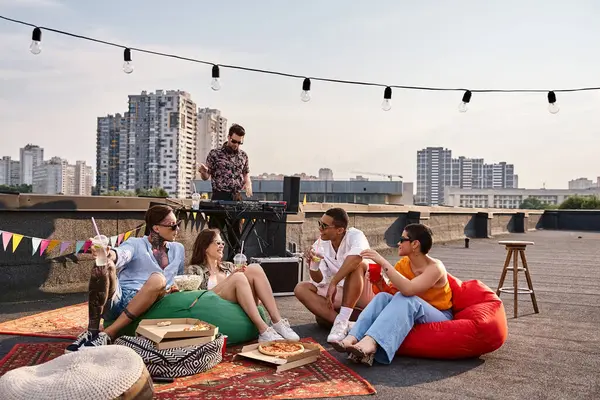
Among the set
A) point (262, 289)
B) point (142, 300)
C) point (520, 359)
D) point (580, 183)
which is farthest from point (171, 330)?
point (580, 183)

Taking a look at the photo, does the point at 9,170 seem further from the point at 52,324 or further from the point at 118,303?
the point at 118,303

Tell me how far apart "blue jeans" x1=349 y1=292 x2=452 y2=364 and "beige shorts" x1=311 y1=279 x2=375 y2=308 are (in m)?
0.78

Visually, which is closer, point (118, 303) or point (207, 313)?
point (118, 303)

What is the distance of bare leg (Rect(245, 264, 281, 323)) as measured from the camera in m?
4.78

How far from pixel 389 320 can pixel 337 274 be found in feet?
2.73

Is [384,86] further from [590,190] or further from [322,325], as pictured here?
[590,190]

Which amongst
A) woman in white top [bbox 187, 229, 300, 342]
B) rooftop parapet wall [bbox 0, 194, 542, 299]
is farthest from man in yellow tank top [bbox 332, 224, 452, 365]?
rooftop parapet wall [bbox 0, 194, 542, 299]

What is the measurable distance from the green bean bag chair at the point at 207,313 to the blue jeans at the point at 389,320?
2.84 ft

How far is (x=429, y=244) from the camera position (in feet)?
15.1

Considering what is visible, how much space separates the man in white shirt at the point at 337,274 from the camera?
4.92 metres

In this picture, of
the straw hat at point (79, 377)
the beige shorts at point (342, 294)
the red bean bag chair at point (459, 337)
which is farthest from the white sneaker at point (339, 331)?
the straw hat at point (79, 377)

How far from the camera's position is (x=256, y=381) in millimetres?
3732

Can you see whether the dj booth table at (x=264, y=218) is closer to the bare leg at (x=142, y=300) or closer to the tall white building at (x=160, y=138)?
the bare leg at (x=142, y=300)

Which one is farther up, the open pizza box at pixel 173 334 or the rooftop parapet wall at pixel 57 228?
the rooftop parapet wall at pixel 57 228
